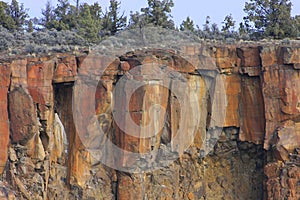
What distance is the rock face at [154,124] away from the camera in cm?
2714

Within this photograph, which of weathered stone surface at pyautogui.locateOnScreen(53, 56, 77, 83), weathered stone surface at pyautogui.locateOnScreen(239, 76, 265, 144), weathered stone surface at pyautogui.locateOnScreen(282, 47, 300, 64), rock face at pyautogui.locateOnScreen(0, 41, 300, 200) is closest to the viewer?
rock face at pyautogui.locateOnScreen(0, 41, 300, 200)

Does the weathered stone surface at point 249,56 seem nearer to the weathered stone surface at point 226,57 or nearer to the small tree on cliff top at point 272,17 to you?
the weathered stone surface at point 226,57

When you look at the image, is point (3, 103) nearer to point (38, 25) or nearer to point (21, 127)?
point (21, 127)

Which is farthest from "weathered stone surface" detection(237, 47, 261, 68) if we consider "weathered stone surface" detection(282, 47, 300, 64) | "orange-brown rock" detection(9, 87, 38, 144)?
"orange-brown rock" detection(9, 87, 38, 144)

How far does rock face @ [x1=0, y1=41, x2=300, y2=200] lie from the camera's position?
27.1 metres

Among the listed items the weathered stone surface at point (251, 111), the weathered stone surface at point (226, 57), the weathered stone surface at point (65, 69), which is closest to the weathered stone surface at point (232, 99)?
the weathered stone surface at point (251, 111)

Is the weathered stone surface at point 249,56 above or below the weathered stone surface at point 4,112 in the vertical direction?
above

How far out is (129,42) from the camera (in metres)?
32.4

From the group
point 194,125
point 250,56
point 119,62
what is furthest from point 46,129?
point 250,56

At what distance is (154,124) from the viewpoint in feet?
94.9

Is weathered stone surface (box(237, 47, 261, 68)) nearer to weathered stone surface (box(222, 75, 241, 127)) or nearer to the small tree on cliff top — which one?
weathered stone surface (box(222, 75, 241, 127))

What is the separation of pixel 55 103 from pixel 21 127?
6.17 feet

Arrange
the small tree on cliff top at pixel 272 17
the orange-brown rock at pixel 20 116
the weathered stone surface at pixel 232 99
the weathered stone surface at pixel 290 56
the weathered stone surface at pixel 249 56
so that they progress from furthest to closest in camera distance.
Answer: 1. the small tree on cliff top at pixel 272 17
2. the weathered stone surface at pixel 232 99
3. the weathered stone surface at pixel 249 56
4. the weathered stone surface at pixel 290 56
5. the orange-brown rock at pixel 20 116

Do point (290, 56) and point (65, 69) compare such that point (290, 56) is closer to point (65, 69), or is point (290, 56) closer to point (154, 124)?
point (154, 124)
